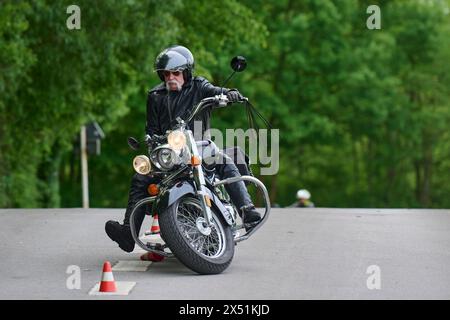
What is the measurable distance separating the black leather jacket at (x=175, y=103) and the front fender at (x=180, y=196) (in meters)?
0.69

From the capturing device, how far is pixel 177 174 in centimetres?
1071

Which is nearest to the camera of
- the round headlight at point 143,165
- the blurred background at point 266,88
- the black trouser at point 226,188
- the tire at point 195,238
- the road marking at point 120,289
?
the road marking at point 120,289

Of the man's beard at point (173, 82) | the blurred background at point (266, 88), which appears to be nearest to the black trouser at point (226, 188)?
the man's beard at point (173, 82)

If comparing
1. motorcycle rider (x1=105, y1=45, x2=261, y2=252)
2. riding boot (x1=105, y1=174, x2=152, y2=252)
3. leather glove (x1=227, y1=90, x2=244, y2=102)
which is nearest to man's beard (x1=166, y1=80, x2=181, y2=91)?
motorcycle rider (x1=105, y1=45, x2=261, y2=252)

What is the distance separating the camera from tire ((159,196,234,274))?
33.5 feet

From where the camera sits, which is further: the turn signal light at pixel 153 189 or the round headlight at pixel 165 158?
the turn signal light at pixel 153 189

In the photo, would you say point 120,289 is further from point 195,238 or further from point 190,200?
point 190,200

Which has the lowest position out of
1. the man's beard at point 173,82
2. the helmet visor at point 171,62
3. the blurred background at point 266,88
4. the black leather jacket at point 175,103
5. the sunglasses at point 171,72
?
the blurred background at point 266,88

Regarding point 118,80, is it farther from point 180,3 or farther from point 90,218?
point 90,218

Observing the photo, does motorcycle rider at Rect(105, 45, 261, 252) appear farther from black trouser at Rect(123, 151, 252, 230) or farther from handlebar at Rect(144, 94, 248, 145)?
handlebar at Rect(144, 94, 248, 145)

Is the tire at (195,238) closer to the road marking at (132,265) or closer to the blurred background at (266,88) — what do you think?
the road marking at (132,265)

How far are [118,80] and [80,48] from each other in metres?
4.03

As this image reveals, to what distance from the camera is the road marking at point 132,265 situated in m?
11.0
